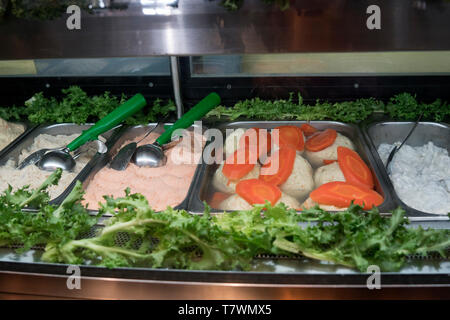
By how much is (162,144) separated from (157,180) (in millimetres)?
300

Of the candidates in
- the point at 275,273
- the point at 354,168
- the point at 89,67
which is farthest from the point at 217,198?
the point at 89,67

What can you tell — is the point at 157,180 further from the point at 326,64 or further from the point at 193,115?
the point at 326,64

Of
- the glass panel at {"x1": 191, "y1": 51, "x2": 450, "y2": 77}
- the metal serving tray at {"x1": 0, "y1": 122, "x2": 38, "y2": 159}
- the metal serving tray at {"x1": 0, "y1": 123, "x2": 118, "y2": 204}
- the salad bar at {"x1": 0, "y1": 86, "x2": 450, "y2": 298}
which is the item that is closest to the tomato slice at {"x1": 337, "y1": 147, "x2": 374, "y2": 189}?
the salad bar at {"x1": 0, "y1": 86, "x2": 450, "y2": 298}

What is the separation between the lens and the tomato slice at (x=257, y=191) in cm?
185

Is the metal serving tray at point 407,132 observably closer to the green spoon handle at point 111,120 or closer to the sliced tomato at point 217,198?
the sliced tomato at point 217,198

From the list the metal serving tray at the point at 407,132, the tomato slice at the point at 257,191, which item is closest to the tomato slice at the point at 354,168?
the metal serving tray at the point at 407,132

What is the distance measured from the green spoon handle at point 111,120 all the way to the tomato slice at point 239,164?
0.72 m

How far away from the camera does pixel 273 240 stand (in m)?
1.49

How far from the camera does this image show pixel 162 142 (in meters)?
2.33

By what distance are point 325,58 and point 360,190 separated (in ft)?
3.29

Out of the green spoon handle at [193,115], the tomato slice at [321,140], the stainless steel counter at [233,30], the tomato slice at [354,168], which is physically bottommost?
the tomato slice at [354,168]

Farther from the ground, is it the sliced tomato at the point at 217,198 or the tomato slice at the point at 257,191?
the tomato slice at the point at 257,191

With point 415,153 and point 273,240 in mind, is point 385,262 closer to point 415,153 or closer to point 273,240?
point 273,240

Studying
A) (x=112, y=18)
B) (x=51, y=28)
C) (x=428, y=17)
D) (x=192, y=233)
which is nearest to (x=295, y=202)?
(x=192, y=233)
